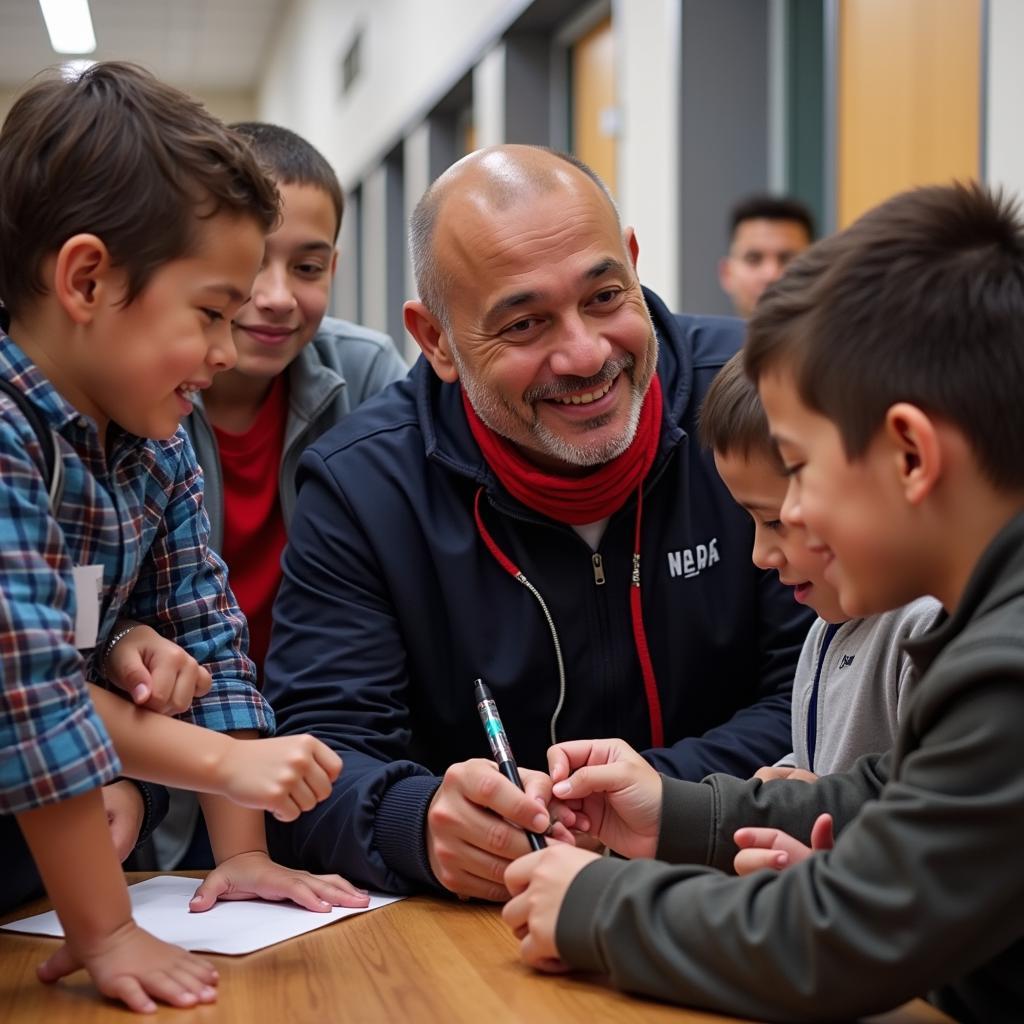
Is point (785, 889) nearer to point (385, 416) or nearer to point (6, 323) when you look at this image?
point (6, 323)

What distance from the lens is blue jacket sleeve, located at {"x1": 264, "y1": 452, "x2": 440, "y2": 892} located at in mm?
1383

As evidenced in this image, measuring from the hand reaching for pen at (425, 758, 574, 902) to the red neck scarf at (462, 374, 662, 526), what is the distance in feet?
1.49

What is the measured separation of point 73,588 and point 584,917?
1.53ft

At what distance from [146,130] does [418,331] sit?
2.47ft

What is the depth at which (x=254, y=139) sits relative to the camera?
7.01ft

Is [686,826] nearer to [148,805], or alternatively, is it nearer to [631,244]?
[148,805]

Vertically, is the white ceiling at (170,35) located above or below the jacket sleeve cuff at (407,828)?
above

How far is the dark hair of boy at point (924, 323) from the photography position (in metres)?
0.91

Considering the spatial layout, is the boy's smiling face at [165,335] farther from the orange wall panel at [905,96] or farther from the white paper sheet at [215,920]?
the orange wall panel at [905,96]

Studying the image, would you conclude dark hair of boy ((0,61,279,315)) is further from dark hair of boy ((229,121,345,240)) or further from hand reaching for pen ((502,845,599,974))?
dark hair of boy ((229,121,345,240))

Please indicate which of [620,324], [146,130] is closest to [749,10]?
[620,324]

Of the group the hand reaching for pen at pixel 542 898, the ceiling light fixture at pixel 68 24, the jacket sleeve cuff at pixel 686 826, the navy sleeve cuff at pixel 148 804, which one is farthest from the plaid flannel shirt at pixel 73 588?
the ceiling light fixture at pixel 68 24

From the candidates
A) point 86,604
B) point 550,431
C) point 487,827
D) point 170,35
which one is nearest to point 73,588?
point 86,604

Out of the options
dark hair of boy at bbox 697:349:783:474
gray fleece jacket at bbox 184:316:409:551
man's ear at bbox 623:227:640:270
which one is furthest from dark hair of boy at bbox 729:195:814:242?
dark hair of boy at bbox 697:349:783:474
